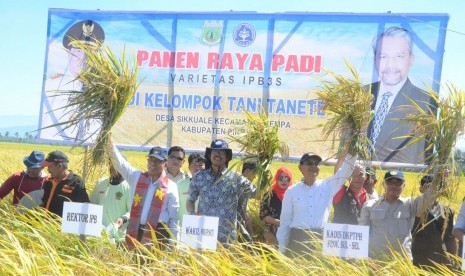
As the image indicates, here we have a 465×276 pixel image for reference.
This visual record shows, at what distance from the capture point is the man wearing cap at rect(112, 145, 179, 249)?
4.75 m

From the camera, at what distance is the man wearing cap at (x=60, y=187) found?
201 inches

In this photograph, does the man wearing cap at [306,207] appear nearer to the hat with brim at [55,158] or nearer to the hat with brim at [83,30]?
the hat with brim at [55,158]

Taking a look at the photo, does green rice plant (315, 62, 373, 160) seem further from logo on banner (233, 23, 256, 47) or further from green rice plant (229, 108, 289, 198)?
logo on banner (233, 23, 256, 47)

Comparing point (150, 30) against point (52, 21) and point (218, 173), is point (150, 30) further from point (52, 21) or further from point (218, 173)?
point (218, 173)

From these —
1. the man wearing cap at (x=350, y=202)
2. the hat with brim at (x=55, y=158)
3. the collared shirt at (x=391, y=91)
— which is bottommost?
the man wearing cap at (x=350, y=202)

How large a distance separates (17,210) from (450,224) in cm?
342

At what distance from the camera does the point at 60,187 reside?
514 centimetres

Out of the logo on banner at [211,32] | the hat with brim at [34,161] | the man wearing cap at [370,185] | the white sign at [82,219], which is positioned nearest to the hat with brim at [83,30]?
the logo on banner at [211,32]

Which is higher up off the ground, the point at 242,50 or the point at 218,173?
the point at 242,50

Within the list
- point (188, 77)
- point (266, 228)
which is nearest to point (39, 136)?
point (188, 77)

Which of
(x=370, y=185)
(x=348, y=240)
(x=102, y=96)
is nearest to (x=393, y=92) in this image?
(x=370, y=185)

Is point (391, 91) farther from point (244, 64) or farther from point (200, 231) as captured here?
point (200, 231)

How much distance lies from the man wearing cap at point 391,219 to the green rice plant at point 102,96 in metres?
2.00

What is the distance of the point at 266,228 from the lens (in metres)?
5.62
